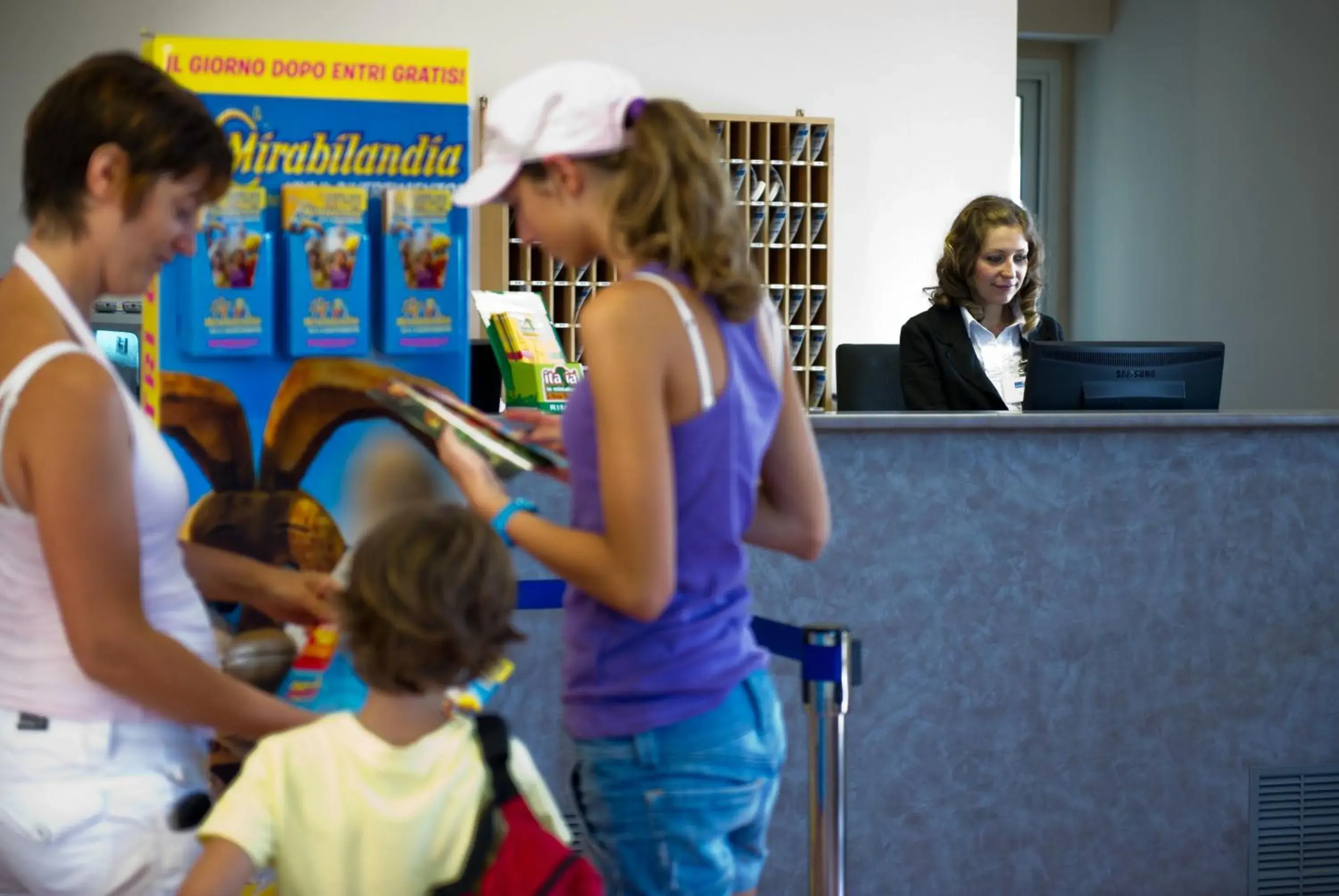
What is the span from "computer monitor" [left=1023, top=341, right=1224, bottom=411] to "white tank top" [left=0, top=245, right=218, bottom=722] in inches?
95.6

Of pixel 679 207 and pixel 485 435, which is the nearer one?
pixel 679 207

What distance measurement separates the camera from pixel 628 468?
1441 mm

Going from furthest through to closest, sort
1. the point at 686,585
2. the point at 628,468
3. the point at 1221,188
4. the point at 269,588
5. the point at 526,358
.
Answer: the point at 1221,188, the point at 526,358, the point at 269,588, the point at 686,585, the point at 628,468

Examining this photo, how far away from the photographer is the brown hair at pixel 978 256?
Answer: 4.32 metres

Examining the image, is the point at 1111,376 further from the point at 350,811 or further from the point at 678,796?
the point at 350,811

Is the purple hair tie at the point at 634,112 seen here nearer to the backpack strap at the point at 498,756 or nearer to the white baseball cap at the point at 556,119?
the white baseball cap at the point at 556,119

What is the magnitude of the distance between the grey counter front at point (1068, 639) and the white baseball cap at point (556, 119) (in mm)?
1540

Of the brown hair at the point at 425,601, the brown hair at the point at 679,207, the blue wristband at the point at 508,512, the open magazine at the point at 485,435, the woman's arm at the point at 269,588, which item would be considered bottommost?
the woman's arm at the point at 269,588

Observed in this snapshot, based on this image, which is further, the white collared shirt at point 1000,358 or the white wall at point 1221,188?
the white wall at point 1221,188

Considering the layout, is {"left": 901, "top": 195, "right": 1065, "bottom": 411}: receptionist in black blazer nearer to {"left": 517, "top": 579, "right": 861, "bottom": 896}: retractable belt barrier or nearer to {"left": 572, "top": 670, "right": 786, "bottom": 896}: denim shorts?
{"left": 517, "top": 579, "right": 861, "bottom": 896}: retractable belt barrier

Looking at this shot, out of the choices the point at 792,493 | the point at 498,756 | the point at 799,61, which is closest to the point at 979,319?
the point at 792,493

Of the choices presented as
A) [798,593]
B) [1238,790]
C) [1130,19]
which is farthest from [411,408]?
[1130,19]

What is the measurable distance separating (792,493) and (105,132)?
0.79m

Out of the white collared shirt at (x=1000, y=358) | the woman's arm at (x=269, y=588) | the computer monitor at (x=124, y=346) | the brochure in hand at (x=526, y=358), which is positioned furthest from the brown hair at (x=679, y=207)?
the white collared shirt at (x=1000, y=358)
